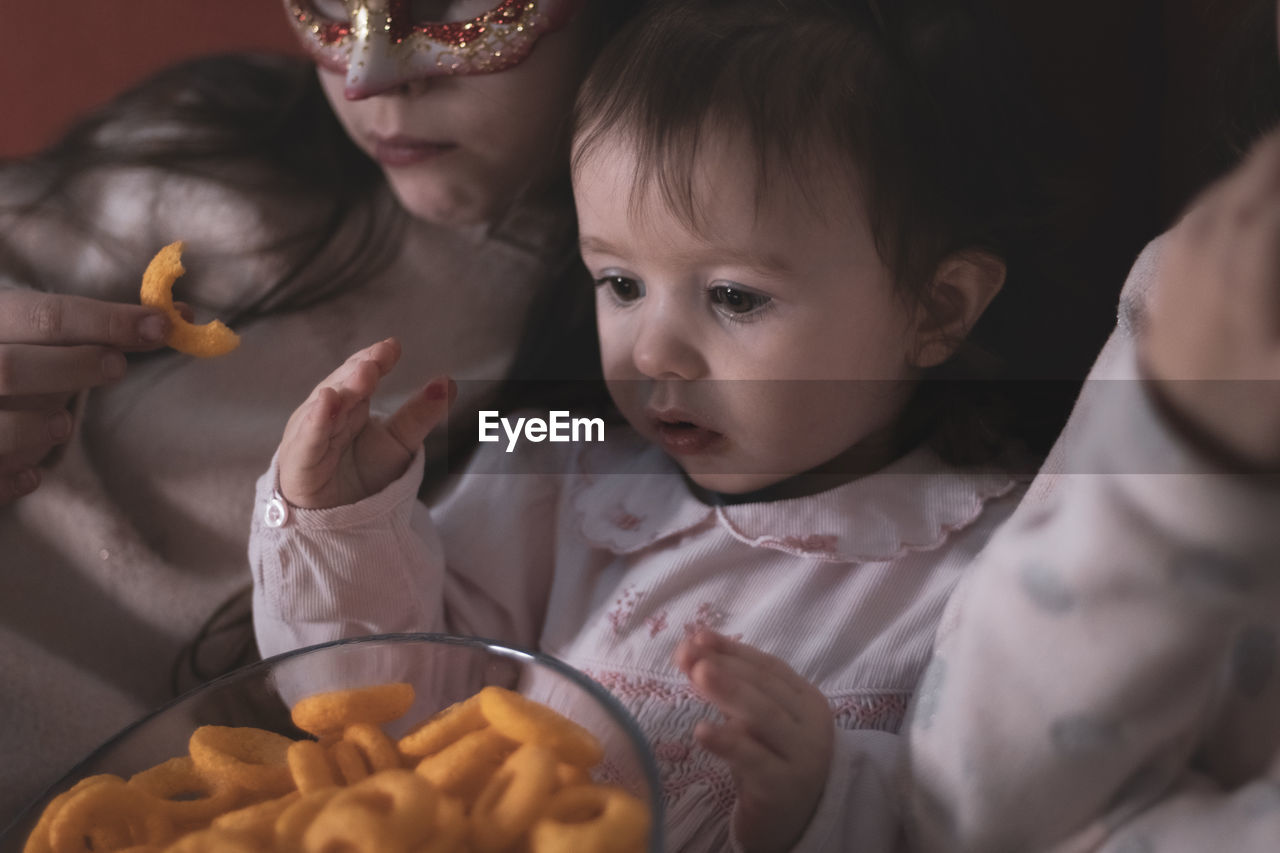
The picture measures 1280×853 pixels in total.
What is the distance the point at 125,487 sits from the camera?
0.59m

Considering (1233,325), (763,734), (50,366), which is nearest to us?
(1233,325)

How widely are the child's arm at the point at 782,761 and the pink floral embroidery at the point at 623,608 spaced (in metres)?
0.11

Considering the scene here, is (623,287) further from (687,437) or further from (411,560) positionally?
(411,560)

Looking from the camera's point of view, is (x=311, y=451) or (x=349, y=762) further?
(x=311, y=451)

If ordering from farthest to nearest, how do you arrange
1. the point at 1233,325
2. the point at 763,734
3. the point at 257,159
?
the point at 257,159
the point at 763,734
the point at 1233,325

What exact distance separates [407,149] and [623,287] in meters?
0.16

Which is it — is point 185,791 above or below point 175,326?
below

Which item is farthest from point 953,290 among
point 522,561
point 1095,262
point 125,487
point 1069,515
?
point 125,487

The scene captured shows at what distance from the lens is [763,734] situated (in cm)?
38

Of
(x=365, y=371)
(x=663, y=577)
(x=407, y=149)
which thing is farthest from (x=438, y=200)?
(x=663, y=577)

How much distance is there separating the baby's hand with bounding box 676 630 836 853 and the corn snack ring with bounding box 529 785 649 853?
52mm

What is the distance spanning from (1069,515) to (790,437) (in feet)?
0.55

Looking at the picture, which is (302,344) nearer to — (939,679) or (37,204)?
(37,204)

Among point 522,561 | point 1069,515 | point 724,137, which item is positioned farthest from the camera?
point 522,561
